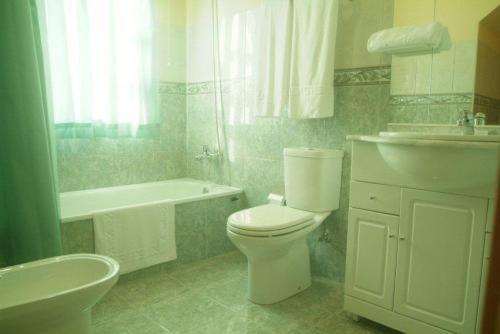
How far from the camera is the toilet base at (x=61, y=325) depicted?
1180 mm

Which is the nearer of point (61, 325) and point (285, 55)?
point (61, 325)

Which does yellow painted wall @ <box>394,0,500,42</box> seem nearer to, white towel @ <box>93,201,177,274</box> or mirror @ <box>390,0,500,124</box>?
mirror @ <box>390,0,500,124</box>

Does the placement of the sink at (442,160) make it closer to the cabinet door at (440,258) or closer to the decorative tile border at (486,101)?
the cabinet door at (440,258)

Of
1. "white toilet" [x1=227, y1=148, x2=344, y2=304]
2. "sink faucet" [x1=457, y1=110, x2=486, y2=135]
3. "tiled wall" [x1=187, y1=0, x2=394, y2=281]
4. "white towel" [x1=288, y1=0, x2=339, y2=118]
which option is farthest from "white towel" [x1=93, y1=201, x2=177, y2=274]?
"sink faucet" [x1=457, y1=110, x2=486, y2=135]

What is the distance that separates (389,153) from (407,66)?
0.63m

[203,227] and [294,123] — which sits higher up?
[294,123]

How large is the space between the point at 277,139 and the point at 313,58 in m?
0.64

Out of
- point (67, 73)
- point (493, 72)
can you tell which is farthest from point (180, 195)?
point (493, 72)

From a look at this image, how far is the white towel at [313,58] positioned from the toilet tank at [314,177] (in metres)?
0.23

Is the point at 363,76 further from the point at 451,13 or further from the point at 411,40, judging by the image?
the point at 451,13

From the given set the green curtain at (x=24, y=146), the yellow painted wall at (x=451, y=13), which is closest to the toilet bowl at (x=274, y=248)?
the green curtain at (x=24, y=146)

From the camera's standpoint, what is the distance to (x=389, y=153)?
1498mm

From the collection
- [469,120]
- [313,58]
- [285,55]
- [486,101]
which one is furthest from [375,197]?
[285,55]

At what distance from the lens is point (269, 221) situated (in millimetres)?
1906
